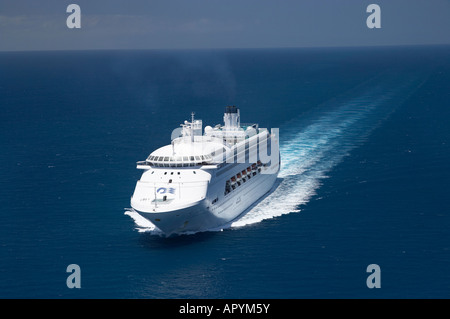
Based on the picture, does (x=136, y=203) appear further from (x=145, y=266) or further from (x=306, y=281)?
(x=306, y=281)

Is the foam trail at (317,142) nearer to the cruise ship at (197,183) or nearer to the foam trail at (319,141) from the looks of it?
the foam trail at (319,141)

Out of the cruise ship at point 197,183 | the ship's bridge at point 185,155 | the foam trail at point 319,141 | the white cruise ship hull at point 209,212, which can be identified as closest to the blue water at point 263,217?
the foam trail at point 319,141

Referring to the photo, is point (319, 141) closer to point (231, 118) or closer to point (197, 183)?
point (231, 118)

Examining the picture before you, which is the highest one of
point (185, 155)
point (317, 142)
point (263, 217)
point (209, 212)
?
point (317, 142)

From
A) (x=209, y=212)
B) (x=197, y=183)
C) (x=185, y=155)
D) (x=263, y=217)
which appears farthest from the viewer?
(x=263, y=217)

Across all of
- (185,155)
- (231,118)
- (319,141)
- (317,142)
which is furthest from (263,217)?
(319,141)

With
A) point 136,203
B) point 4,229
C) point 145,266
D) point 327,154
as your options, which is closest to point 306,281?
point 145,266

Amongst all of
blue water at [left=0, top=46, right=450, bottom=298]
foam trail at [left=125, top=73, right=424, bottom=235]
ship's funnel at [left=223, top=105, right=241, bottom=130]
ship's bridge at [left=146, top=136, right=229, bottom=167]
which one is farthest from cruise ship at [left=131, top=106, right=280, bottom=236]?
ship's funnel at [left=223, top=105, right=241, bottom=130]

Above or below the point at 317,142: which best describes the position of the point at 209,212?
below

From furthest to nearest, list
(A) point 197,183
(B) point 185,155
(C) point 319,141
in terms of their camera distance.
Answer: (C) point 319,141
(B) point 185,155
(A) point 197,183

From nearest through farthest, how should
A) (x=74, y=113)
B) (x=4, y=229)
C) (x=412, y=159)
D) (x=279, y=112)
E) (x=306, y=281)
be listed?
(x=306, y=281), (x=4, y=229), (x=412, y=159), (x=279, y=112), (x=74, y=113)
